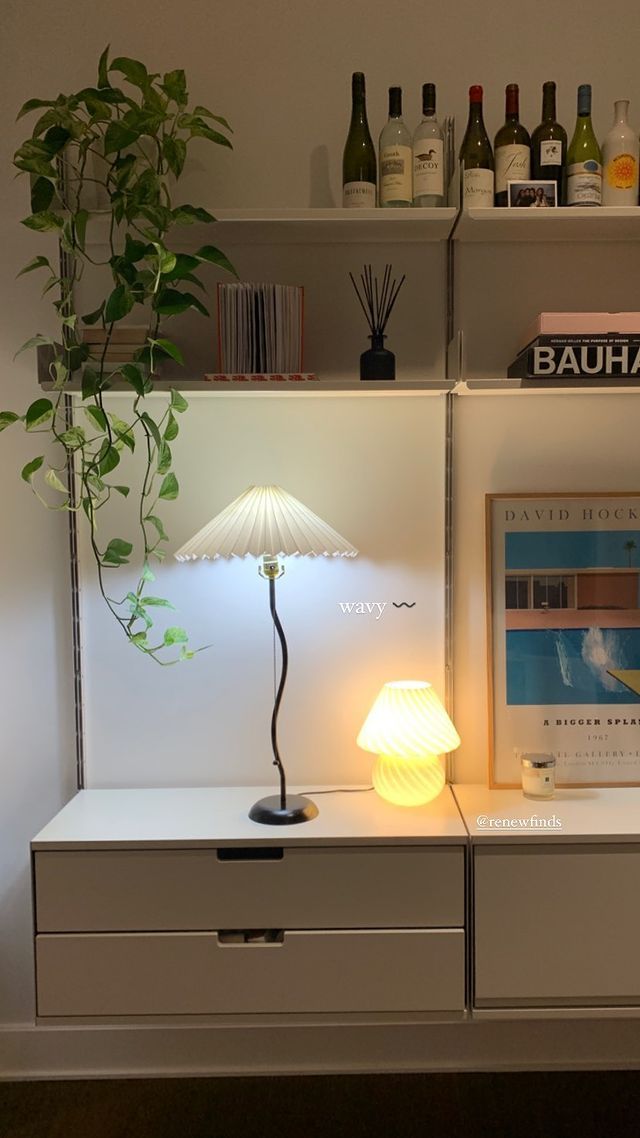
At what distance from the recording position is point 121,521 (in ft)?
6.40

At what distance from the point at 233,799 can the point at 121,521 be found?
70 cm

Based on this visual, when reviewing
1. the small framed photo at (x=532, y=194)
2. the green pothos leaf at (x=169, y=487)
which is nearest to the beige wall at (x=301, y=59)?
the small framed photo at (x=532, y=194)

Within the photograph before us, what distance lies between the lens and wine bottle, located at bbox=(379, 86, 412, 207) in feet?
5.53

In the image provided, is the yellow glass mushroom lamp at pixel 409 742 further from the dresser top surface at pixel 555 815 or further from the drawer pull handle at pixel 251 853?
the drawer pull handle at pixel 251 853

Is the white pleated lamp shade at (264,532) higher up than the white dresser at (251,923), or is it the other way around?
the white pleated lamp shade at (264,532)

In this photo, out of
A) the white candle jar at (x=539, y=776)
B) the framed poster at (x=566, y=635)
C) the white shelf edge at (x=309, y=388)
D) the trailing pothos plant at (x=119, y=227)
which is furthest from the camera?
the framed poster at (x=566, y=635)

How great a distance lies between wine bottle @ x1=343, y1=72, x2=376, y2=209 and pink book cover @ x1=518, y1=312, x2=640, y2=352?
1.48 feet

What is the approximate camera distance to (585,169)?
167 centimetres

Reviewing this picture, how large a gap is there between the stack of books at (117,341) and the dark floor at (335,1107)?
172 centimetres

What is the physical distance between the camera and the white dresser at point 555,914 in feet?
5.39

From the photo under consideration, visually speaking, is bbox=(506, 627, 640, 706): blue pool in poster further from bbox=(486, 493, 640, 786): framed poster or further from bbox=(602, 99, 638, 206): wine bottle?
bbox=(602, 99, 638, 206): wine bottle

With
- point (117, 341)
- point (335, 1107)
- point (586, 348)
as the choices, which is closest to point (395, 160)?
point (586, 348)

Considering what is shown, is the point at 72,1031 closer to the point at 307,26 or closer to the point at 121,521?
the point at 121,521

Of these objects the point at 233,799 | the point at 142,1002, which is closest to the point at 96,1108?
the point at 142,1002
